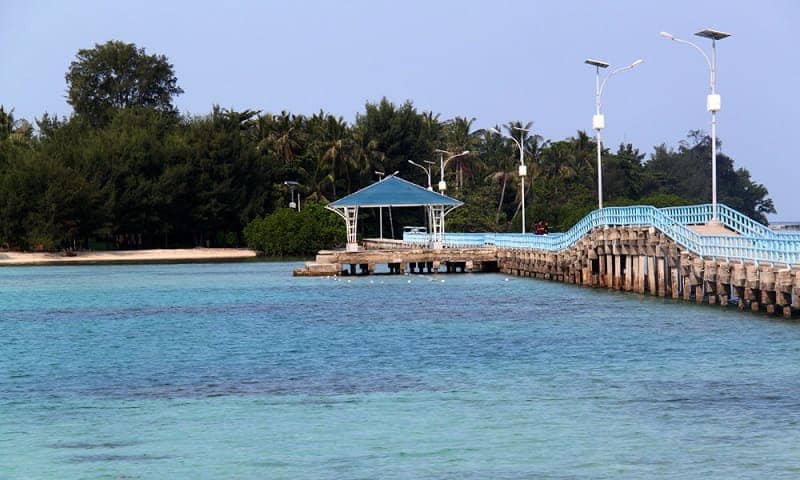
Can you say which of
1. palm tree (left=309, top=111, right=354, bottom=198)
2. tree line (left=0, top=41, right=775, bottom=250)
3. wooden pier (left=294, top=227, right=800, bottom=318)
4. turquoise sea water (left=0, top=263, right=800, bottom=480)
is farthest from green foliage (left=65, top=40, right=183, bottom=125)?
turquoise sea water (left=0, top=263, right=800, bottom=480)

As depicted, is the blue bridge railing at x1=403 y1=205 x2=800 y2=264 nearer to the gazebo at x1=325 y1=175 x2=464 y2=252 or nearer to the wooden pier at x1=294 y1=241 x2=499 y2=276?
→ the wooden pier at x1=294 y1=241 x2=499 y2=276

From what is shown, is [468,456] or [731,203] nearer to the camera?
[468,456]

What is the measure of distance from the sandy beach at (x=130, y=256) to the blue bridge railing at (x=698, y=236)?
48.7 meters

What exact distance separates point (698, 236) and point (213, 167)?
82.4 metres

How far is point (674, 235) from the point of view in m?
51.8

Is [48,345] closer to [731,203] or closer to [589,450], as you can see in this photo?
[589,450]

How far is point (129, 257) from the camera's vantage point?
12356 cm

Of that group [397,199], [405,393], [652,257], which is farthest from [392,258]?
[405,393]

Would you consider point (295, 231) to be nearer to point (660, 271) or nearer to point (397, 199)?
point (397, 199)

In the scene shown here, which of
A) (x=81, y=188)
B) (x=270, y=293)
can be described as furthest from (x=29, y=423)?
(x=81, y=188)

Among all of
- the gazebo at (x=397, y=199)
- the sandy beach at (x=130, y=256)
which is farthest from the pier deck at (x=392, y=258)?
the sandy beach at (x=130, y=256)

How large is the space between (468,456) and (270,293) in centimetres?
4670

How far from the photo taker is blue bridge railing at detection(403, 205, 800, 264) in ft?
136

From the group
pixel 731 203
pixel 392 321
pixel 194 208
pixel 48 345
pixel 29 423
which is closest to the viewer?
pixel 29 423
